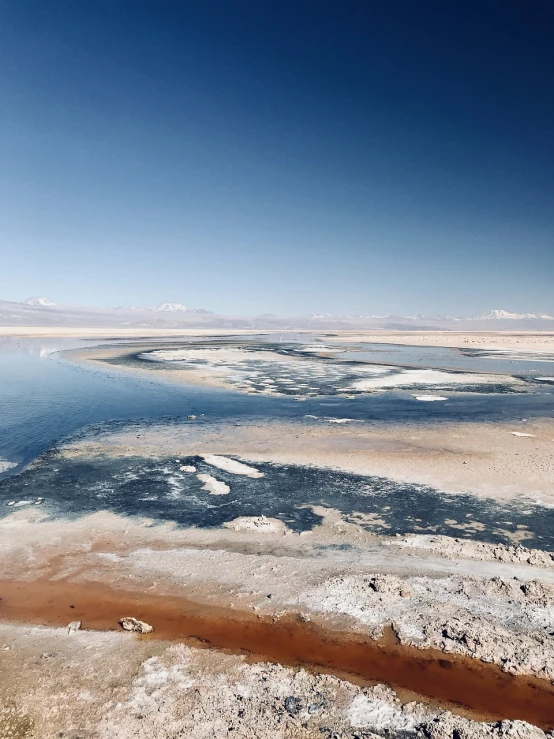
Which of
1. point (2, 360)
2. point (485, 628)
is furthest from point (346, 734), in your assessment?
point (2, 360)

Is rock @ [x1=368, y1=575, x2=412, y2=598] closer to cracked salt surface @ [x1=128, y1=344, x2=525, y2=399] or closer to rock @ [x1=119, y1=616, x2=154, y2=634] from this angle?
rock @ [x1=119, y1=616, x2=154, y2=634]

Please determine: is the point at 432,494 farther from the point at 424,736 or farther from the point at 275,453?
the point at 424,736

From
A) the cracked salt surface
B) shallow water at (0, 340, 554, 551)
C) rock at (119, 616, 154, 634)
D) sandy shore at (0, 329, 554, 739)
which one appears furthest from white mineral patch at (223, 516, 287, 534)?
the cracked salt surface

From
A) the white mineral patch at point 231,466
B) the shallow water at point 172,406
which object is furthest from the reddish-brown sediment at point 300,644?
the shallow water at point 172,406

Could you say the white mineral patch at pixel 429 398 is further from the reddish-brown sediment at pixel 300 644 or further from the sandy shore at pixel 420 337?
the sandy shore at pixel 420 337

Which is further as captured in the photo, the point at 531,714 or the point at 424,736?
the point at 531,714

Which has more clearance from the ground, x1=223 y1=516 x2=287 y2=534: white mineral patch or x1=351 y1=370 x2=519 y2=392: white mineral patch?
x1=351 y1=370 x2=519 y2=392: white mineral patch

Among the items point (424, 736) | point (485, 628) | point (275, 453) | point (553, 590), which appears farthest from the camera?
point (275, 453)
